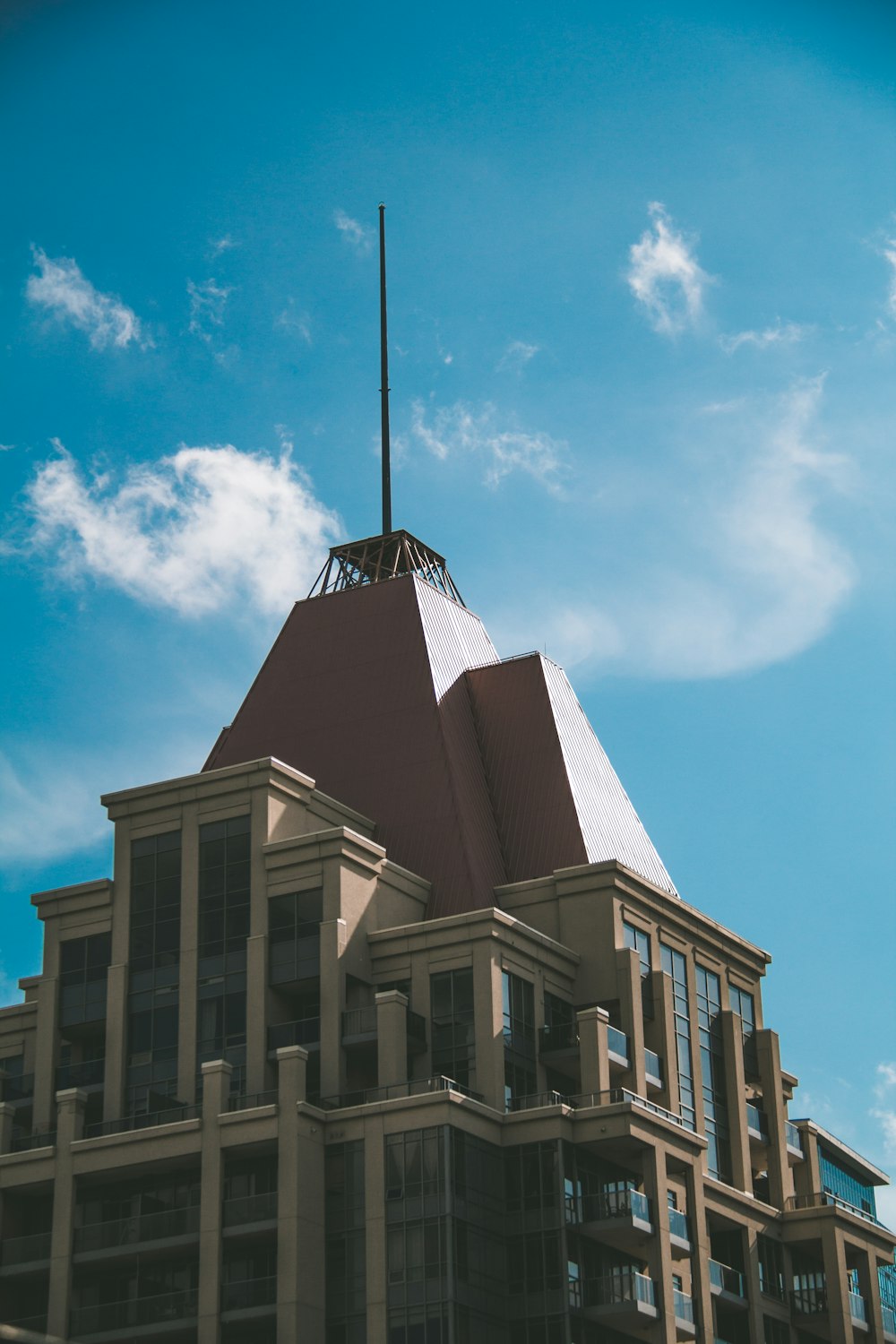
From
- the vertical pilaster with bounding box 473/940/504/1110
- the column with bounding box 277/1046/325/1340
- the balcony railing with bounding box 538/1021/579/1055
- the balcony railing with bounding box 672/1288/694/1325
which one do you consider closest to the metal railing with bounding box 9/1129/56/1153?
the column with bounding box 277/1046/325/1340

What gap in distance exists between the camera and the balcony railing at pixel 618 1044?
90.6 metres

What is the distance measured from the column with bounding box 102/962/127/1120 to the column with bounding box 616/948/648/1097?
72.3 ft

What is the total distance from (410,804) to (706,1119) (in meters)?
20.3

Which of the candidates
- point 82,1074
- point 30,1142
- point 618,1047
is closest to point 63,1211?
point 30,1142

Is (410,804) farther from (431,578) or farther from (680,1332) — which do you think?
(680,1332)

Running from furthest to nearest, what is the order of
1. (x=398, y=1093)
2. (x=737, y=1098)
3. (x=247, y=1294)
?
(x=737, y=1098), (x=398, y=1093), (x=247, y=1294)

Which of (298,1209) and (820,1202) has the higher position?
(820,1202)

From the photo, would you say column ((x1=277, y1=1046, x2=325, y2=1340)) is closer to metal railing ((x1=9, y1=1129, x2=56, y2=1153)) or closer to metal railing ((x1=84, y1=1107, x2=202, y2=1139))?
metal railing ((x1=84, y1=1107, x2=202, y2=1139))

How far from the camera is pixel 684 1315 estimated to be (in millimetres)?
87875

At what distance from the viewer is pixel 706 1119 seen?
97312 mm

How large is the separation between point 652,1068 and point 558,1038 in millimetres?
4781

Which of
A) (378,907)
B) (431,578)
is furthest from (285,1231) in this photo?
(431,578)

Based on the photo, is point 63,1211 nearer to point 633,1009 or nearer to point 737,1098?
point 633,1009

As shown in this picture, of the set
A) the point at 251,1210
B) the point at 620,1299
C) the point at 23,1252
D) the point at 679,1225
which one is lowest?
the point at 620,1299
